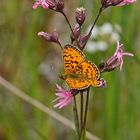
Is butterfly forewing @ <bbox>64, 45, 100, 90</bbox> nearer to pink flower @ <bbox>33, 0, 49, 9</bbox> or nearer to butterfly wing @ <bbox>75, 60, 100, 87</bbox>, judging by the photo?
butterfly wing @ <bbox>75, 60, 100, 87</bbox>

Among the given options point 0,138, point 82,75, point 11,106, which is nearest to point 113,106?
point 11,106

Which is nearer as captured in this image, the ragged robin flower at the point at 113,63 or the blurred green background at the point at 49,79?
the ragged robin flower at the point at 113,63

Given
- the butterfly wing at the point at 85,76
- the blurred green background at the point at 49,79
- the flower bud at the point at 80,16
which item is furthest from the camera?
the blurred green background at the point at 49,79

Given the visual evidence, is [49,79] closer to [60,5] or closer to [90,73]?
[60,5]

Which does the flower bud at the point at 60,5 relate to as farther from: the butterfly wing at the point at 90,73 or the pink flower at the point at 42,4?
the butterfly wing at the point at 90,73

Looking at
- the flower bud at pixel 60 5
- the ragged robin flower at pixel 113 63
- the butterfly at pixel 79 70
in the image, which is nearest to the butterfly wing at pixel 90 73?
the butterfly at pixel 79 70

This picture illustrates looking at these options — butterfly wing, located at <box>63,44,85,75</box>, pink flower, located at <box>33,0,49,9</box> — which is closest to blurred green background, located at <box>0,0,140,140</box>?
pink flower, located at <box>33,0,49,9</box>
